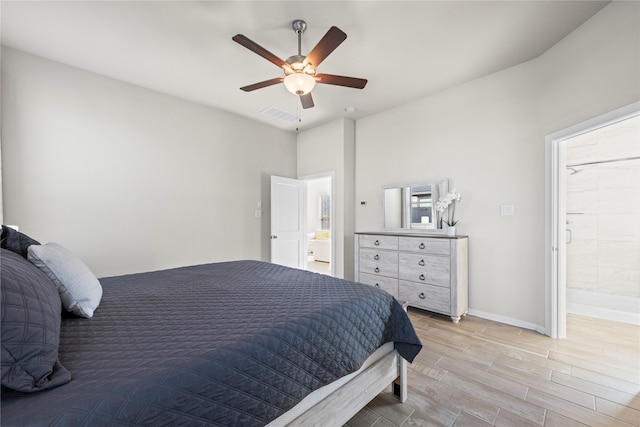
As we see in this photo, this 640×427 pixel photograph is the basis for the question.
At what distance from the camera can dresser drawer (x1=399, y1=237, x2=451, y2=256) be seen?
117 inches

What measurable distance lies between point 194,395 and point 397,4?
8.69ft

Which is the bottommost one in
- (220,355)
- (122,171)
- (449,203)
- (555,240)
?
(220,355)

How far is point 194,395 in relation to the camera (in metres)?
0.81

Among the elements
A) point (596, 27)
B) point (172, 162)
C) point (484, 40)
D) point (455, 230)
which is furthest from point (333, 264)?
point (596, 27)

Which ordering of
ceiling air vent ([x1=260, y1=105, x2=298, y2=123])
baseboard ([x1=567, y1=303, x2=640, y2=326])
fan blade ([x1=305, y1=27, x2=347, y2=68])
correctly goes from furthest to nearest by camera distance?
ceiling air vent ([x1=260, y1=105, x2=298, y2=123]) < baseboard ([x1=567, y1=303, x2=640, y2=326]) < fan blade ([x1=305, y1=27, x2=347, y2=68])

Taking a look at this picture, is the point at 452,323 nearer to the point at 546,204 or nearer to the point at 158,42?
the point at 546,204

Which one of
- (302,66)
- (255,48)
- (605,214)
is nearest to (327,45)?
(302,66)

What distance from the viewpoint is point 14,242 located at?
4.07 feet

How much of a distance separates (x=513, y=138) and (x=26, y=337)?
382 cm

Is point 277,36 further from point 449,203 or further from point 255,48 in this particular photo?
point 449,203

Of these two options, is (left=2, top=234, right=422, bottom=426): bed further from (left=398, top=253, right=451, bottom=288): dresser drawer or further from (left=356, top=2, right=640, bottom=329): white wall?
(left=356, top=2, right=640, bottom=329): white wall

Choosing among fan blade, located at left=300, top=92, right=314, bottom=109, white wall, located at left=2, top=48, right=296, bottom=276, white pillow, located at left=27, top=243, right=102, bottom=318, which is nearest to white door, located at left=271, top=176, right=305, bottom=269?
white wall, located at left=2, top=48, right=296, bottom=276

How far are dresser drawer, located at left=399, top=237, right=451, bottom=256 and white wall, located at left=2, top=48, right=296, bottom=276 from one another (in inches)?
93.8

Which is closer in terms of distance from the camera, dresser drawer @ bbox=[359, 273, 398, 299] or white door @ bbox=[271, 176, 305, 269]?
dresser drawer @ bbox=[359, 273, 398, 299]
